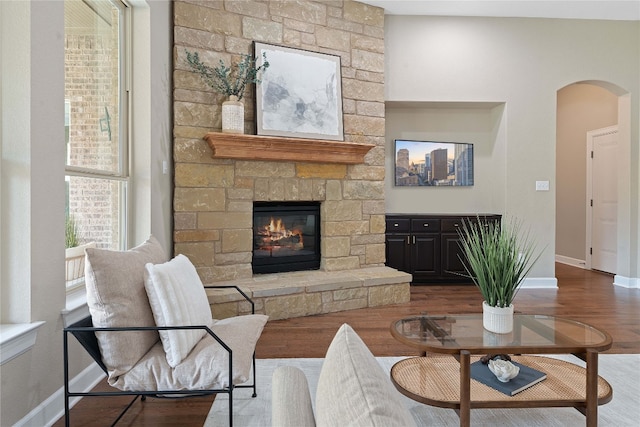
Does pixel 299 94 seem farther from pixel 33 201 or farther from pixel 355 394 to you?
pixel 355 394

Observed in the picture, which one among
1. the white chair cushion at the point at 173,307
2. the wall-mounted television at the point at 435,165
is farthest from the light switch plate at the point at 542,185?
the white chair cushion at the point at 173,307

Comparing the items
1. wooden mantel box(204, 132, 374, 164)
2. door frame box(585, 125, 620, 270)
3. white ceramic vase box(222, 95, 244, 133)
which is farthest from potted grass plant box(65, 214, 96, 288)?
door frame box(585, 125, 620, 270)

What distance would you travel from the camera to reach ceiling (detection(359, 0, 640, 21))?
483 cm

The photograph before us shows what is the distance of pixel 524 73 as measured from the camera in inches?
209

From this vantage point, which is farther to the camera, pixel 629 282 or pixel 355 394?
pixel 629 282

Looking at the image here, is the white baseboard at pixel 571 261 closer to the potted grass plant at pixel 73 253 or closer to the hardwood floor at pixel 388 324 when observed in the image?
the hardwood floor at pixel 388 324

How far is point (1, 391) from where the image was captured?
5.42ft

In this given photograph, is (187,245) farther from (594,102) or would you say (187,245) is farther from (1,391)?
(594,102)

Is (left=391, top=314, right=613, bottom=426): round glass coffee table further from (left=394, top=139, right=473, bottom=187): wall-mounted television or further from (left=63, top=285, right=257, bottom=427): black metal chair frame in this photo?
(left=394, top=139, right=473, bottom=187): wall-mounted television

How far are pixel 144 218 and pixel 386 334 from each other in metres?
2.04

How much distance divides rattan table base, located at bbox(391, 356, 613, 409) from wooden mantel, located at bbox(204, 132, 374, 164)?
2365 millimetres

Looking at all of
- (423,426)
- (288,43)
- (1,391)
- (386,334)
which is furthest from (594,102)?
(1,391)

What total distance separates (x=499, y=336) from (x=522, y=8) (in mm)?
4483

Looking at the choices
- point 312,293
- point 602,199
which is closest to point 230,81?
point 312,293
